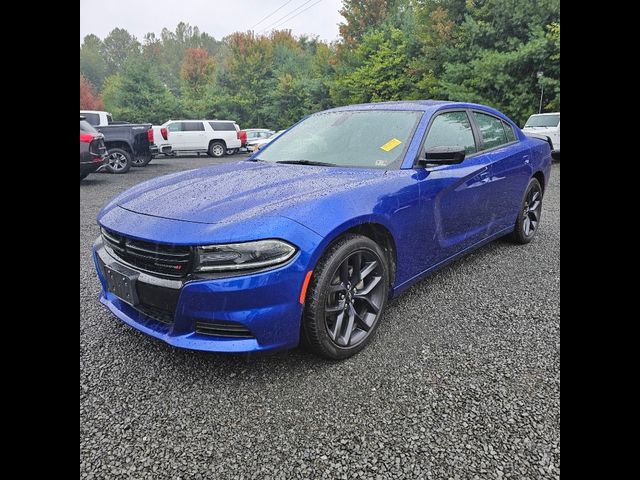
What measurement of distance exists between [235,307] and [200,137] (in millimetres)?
18816

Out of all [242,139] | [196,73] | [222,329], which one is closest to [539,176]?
[222,329]

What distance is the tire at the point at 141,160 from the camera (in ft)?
44.9

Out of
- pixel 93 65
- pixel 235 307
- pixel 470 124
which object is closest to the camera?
pixel 235 307

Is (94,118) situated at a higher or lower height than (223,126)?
lower

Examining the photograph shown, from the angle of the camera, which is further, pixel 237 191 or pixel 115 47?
pixel 115 47

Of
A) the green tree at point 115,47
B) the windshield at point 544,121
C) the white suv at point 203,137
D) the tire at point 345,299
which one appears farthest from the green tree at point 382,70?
the green tree at point 115,47

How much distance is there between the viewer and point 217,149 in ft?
64.8

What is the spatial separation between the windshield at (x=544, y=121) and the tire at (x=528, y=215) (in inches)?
403

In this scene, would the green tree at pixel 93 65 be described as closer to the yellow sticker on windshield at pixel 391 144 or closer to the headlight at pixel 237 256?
the yellow sticker on windshield at pixel 391 144

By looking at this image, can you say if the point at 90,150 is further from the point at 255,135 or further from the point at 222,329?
the point at 255,135
